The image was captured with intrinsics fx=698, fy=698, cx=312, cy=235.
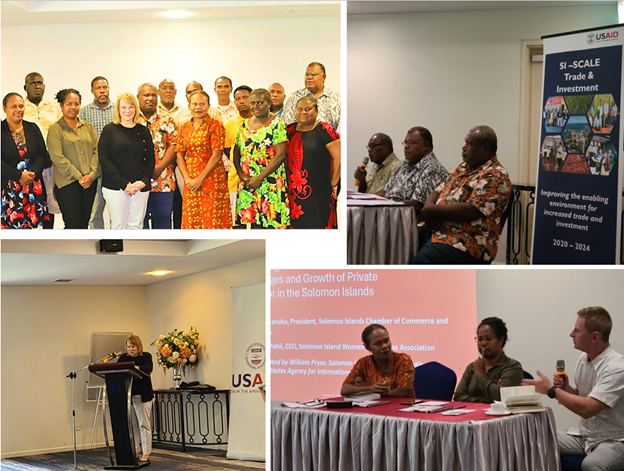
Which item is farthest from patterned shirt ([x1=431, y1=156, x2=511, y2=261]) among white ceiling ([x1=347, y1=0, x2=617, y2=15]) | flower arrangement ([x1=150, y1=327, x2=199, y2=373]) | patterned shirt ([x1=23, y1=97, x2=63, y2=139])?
flower arrangement ([x1=150, y1=327, x2=199, y2=373])

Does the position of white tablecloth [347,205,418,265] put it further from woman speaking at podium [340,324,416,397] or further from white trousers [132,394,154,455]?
white trousers [132,394,154,455]

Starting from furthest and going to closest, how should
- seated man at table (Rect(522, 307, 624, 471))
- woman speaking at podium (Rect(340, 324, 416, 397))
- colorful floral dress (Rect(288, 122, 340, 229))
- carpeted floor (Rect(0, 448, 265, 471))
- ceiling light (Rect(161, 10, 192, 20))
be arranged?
carpeted floor (Rect(0, 448, 265, 471)), ceiling light (Rect(161, 10, 192, 20)), colorful floral dress (Rect(288, 122, 340, 229)), woman speaking at podium (Rect(340, 324, 416, 397)), seated man at table (Rect(522, 307, 624, 471))

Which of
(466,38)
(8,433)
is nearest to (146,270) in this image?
(8,433)

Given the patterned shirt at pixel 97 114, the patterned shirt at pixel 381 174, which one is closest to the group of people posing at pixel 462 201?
the patterned shirt at pixel 381 174

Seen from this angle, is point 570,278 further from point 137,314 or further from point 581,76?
point 137,314

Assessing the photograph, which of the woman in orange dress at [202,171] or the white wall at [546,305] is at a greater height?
the woman in orange dress at [202,171]

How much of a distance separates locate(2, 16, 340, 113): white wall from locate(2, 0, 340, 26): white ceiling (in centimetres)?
6

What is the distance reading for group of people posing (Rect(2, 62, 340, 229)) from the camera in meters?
5.20

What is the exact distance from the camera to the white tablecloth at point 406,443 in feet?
12.5

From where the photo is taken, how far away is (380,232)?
448 centimetres

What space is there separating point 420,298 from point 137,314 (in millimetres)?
8159

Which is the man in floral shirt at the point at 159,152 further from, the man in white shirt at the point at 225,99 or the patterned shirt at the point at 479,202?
the patterned shirt at the point at 479,202

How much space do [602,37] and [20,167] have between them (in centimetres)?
431

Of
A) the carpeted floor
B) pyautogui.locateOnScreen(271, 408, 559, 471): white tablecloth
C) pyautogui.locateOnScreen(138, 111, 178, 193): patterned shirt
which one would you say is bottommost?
the carpeted floor
